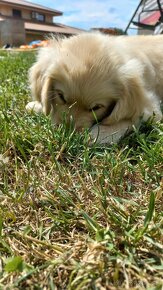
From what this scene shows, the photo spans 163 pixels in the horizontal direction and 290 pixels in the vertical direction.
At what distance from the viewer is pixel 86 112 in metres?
2.54

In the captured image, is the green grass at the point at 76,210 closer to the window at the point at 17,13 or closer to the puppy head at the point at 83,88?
the puppy head at the point at 83,88

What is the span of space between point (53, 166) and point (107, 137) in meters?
0.57

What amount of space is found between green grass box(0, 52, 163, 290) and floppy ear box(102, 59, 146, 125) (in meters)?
0.21

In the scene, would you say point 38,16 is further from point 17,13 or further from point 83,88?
point 83,88

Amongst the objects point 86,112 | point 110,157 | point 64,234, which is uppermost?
point 86,112

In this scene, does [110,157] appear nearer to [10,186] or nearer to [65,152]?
[65,152]

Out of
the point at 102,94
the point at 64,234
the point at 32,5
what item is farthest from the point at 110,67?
the point at 32,5

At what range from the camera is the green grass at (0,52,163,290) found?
122 centimetres

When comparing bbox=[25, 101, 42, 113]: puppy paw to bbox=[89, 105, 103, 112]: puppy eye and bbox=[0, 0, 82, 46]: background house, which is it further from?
bbox=[0, 0, 82, 46]: background house

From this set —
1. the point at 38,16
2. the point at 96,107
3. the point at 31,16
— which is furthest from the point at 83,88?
the point at 38,16

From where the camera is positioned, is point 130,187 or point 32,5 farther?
point 32,5

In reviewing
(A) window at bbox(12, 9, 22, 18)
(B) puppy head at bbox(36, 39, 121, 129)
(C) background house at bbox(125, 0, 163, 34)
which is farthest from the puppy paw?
(A) window at bbox(12, 9, 22, 18)

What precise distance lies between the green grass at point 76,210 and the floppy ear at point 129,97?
0.70ft

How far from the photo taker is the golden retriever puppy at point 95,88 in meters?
2.48
